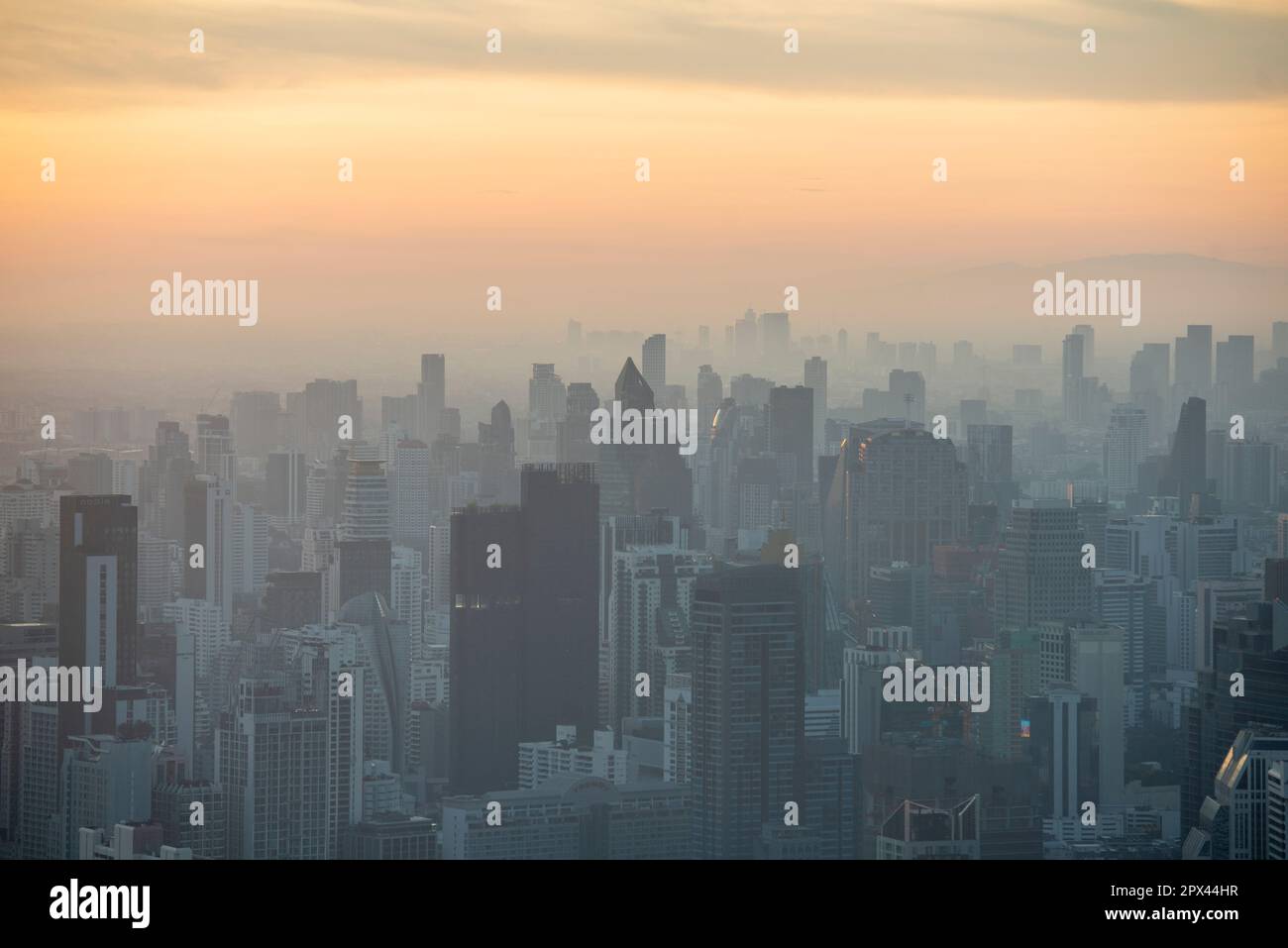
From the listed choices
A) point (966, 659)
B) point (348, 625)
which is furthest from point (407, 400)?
point (966, 659)

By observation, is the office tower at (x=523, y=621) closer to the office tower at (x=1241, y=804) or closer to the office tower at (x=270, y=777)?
the office tower at (x=270, y=777)

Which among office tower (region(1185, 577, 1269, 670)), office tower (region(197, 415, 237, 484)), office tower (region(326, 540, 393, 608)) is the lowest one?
office tower (region(1185, 577, 1269, 670))

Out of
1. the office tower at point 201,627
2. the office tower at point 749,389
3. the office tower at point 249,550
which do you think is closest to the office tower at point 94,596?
the office tower at point 201,627

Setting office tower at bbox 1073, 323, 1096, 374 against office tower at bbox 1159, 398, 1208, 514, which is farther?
office tower at bbox 1159, 398, 1208, 514

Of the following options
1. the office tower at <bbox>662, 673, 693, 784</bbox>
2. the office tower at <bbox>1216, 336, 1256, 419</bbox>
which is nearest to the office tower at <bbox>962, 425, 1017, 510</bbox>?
the office tower at <bbox>1216, 336, 1256, 419</bbox>

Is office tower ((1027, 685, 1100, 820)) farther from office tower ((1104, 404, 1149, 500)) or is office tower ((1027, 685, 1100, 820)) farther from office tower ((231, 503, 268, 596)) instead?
office tower ((231, 503, 268, 596))
